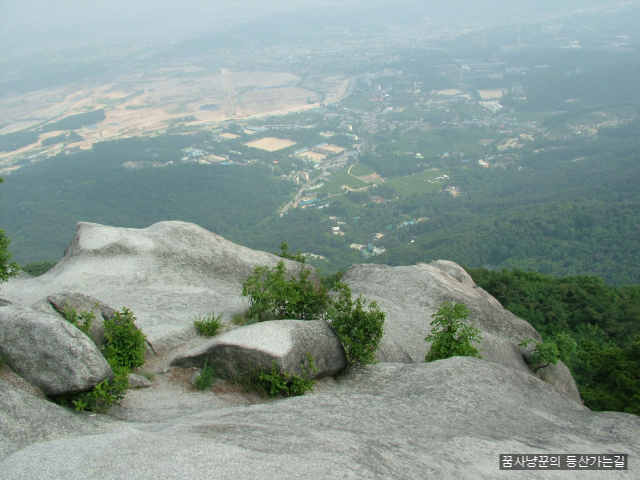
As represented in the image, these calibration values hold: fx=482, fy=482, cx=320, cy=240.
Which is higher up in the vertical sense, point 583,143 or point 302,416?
point 302,416

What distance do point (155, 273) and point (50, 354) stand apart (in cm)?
1210

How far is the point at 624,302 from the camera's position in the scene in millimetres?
37219

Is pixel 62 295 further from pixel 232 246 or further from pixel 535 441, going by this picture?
pixel 535 441

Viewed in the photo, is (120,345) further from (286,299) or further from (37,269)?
(37,269)

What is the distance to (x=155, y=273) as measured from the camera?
24016 millimetres

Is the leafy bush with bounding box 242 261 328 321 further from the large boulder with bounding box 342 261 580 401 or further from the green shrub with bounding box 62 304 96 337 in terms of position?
the green shrub with bounding box 62 304 96 337

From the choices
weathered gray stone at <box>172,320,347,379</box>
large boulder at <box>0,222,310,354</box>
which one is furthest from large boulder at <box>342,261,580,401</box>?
large boulder at <box>0,222,310,354</box>

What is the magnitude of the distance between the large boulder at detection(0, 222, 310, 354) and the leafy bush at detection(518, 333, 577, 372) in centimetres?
1295

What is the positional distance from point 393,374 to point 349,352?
1.60 metres

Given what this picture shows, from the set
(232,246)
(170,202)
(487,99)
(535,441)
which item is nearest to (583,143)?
(487,99)

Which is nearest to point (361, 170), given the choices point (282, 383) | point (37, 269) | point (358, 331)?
point (37, 269)

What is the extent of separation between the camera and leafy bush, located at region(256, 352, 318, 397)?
13.9 metres

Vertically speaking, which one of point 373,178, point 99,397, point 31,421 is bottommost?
point 373,178

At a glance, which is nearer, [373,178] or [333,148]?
[373,178]
